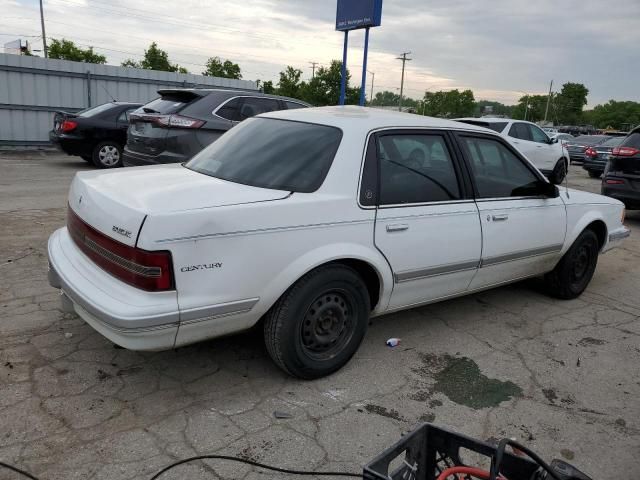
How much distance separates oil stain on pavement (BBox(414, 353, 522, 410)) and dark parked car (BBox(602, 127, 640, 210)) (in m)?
6.29

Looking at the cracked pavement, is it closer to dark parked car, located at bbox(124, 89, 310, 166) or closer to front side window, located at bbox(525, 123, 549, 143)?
dark parked car, located at bbox(124, 89, 310, 166)

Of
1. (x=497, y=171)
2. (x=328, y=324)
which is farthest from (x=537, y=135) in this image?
(x=328, y=324)

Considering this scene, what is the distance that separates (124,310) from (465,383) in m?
2.14

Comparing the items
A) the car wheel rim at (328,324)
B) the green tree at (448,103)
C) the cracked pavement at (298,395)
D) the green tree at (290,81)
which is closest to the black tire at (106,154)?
the cracked pavement at (298,395)

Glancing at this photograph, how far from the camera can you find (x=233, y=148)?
377 cm

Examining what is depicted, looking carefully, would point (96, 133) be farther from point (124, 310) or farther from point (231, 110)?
point (124, 310)

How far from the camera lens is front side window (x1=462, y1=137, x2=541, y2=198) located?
4.09 m

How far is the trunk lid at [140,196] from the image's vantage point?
2727mm

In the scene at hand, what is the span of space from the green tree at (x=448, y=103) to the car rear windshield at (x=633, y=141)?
9500 cm

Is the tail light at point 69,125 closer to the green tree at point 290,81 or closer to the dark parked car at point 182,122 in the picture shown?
the dark parked car at point 182,122

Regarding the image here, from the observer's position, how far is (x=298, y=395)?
3193mm

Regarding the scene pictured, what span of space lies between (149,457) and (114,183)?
1596 millimetres

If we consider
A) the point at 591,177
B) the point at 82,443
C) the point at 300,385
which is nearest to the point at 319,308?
the point at 300,385

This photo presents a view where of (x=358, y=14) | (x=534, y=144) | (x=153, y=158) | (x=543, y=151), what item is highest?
(x=358, y=14)
